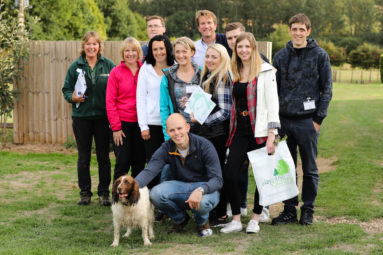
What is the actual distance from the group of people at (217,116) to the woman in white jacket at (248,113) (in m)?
0.01

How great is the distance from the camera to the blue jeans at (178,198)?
16.3ft

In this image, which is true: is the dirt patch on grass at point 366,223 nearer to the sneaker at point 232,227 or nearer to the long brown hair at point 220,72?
the sneaker at point 232,227

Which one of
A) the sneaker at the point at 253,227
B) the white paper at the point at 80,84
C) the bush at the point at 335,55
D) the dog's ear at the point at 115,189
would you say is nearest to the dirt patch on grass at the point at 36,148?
the white paper at the point at 80,84

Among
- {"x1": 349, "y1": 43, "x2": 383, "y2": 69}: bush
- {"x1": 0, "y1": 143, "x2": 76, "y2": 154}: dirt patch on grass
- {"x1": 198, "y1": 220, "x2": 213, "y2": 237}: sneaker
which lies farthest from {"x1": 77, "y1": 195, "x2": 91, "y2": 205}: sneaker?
{"x1": 349, "y1": 43, "x2": 383, "y2": 69}: bush

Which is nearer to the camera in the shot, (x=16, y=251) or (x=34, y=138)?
(x=16, y=251)

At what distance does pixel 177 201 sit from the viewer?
16.5 feet

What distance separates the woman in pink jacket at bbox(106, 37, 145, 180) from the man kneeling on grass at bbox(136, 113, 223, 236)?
0.93 meters

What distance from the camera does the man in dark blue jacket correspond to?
5.17 meters

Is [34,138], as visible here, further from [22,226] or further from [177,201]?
[177,201]

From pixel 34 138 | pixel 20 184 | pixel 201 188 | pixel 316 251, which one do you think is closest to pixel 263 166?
pixel 201 188

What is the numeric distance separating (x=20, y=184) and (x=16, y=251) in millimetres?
3405

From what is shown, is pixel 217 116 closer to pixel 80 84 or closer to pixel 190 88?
pixel 190 88

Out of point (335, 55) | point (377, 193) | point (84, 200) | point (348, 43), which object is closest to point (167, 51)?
point (84, 200)

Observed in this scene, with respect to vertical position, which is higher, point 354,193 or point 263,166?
point 263,166
